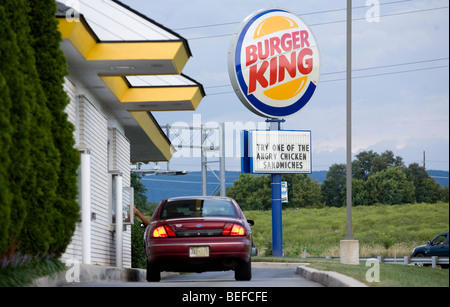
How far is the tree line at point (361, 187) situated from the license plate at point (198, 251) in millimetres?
82149

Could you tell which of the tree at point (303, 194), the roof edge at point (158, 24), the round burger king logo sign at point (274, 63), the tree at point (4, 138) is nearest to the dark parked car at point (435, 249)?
the round burger king logo sign at point (274, 63)

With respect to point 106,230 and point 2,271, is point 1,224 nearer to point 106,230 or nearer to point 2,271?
point 2,271

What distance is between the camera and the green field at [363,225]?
69.1 metres

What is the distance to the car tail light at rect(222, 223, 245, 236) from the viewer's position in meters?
14.0

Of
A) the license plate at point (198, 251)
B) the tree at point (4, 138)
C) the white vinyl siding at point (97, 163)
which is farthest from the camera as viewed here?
the white vinyl siding at point (97, 163)

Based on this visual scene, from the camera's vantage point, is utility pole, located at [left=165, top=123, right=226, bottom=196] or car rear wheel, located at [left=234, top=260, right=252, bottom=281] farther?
utility pole, located at [left=165, top=123, right=226, bottom=196]

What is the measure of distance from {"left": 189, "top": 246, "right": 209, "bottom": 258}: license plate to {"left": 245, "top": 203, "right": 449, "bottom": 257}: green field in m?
46.9

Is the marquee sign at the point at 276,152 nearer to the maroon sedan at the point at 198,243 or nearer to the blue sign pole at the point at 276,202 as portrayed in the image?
the blue sign pole at the point at 276,202

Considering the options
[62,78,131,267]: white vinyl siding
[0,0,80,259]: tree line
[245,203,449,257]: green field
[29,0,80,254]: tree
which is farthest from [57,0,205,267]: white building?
[245,203,449,257]: green field

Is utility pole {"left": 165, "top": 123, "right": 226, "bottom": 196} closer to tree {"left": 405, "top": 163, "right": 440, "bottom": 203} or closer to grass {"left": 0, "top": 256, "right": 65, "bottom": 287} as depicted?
grass {"left": 0, "top": 256, "right": 65, "bottom": 287}

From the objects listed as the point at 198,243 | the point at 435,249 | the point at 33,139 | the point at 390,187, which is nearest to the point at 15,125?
the point at 33,139

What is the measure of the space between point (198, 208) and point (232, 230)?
100 centimetres

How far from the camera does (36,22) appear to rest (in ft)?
39.4
